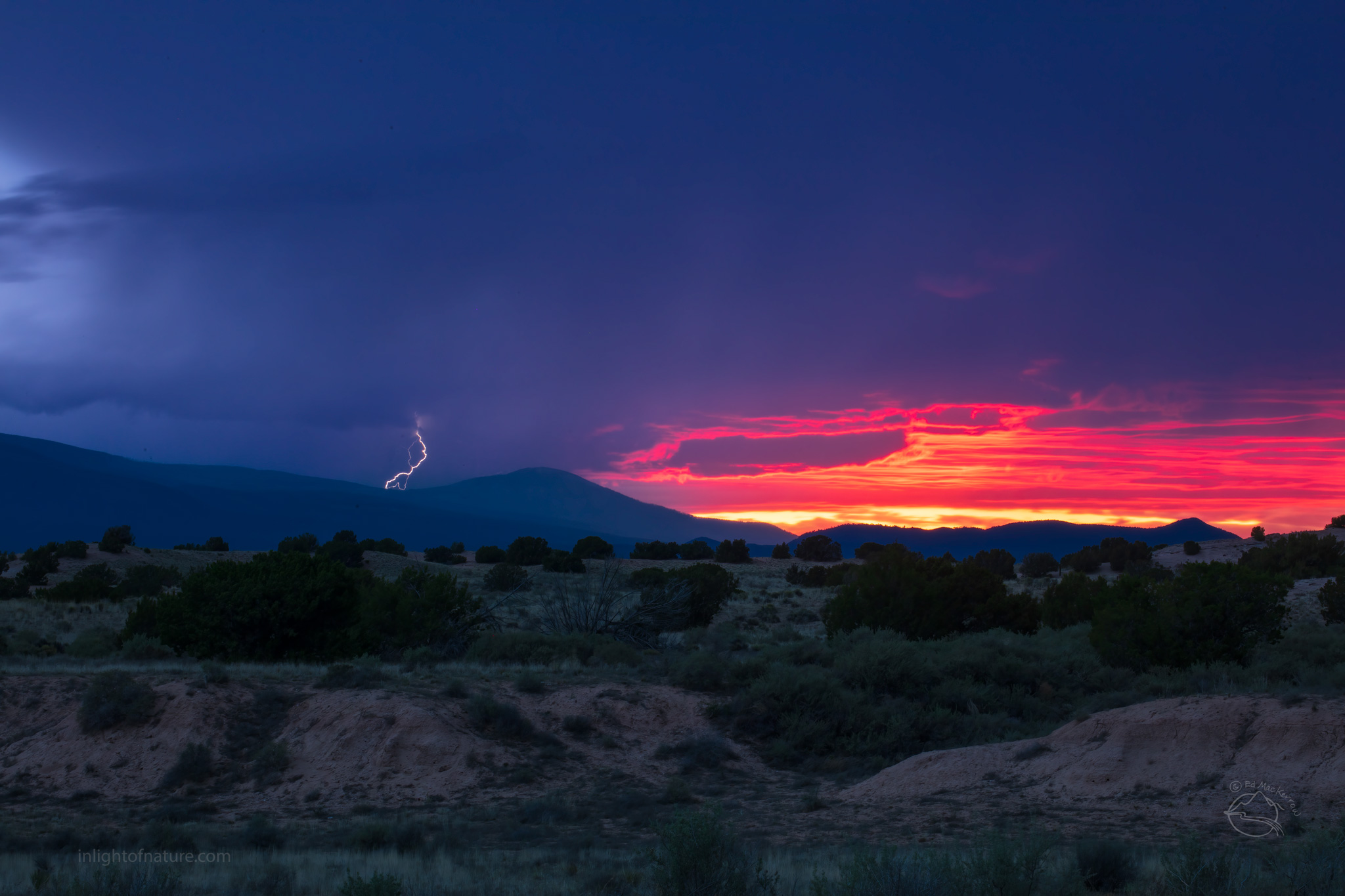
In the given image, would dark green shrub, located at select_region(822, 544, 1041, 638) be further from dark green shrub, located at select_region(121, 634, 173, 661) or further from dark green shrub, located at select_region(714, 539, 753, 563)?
dark green shrub, located at select_region(714, 539, 753, 563)

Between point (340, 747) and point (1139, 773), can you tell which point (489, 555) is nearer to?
point (340, 747)

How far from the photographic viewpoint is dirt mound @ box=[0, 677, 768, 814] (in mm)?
16359

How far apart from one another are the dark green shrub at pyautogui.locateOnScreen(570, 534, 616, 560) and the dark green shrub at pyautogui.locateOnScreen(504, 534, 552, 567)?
97.2 inches

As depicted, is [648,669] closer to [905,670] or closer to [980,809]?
[905,670]

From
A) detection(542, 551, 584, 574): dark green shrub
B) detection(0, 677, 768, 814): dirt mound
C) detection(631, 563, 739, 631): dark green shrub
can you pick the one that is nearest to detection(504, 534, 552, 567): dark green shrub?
detection(542, 551, 584, 574): dark green shrub

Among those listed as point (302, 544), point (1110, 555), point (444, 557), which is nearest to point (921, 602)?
point (1110, 555)

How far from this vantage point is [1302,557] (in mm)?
49094

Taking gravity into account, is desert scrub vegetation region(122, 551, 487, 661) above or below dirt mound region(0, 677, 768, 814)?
above

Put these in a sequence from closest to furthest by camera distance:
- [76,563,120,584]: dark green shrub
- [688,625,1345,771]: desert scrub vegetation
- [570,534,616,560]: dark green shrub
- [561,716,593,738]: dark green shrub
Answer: [688,625,1345,771]: desert scrub vegetation → [561,716,593,738]: dark green shrub → [76,563,120,584]: dark green shrub → [570,534,616,560]: dark green shrub

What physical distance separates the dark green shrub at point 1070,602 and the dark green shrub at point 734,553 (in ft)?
133

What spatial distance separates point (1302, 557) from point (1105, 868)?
51838 mm

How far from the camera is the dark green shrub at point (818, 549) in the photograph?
3100 inches

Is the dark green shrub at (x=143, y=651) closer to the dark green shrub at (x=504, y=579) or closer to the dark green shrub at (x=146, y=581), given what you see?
the dark green shrub at (x=146, y=581)

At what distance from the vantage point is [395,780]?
16719 mm
